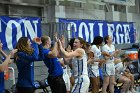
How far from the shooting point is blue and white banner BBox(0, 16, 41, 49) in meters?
9.16

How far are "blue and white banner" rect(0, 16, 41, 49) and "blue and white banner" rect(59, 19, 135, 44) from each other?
142cm

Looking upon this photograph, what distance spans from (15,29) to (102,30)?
15.0 feet

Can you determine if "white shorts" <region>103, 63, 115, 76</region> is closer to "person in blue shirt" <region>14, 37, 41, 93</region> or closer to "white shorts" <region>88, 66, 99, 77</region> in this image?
"white shorts" <region>88, 66, 99, 77</region>

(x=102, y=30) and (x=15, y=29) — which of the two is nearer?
(x=15, y=29)

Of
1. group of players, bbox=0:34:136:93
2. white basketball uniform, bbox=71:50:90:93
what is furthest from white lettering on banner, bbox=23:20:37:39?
white basketball uniform, bbox=71:50:90:93

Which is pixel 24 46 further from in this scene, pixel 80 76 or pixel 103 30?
pixel 103 30

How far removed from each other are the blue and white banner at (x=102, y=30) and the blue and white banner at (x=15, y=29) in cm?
142

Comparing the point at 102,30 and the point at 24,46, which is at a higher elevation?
the point at 102,30

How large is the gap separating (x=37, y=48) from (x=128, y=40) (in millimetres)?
9268

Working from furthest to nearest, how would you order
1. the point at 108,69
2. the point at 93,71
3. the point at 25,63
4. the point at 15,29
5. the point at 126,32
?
the point at 126,32, the point at 15,29, the point at 108,69, the point at 93,71, the point at 25,63

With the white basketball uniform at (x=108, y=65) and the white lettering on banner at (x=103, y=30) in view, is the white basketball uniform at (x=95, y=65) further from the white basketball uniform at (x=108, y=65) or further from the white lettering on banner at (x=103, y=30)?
the white lettering on banner at (x=103, y=30)

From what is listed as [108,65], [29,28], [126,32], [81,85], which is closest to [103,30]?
[126,32]

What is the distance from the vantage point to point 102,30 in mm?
13055

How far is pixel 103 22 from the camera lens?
43.2ft
